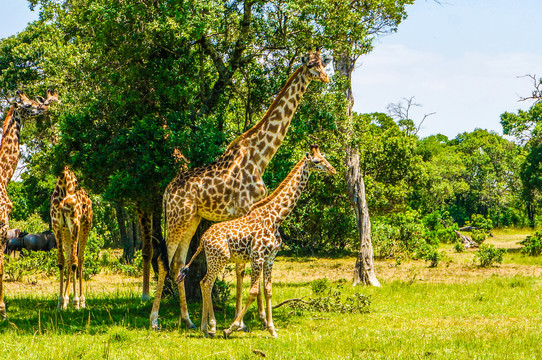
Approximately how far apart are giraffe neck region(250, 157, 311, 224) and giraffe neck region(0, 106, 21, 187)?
5887 millimetres

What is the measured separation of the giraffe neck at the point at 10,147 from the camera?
528 inches

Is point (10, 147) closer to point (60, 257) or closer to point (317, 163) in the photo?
point (60, 257)

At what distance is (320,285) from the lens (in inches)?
573

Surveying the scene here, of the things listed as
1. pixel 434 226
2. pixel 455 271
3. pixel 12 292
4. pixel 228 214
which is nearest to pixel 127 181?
pixel 228 214

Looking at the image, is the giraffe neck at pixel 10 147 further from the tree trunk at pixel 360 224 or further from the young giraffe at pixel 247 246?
the tree trunk at pixel 360 224

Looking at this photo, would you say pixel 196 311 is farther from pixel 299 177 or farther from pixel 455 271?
pixel 455 271

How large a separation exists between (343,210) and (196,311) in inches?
675

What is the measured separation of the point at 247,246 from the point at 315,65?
13.0 feet

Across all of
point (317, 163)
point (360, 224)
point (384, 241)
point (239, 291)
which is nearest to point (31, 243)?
point (360, 224)

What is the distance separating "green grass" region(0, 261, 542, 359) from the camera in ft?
30.8

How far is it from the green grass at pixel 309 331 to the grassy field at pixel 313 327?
19 millimetres

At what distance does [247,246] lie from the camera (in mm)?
10836

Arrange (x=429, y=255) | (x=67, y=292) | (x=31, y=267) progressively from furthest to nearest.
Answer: (x=429, y=255) → (x=31, y=267) → (x=67, y=292)

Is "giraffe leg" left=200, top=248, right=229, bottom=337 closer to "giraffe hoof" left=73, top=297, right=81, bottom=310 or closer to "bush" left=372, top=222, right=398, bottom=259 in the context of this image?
"giraffe hoof" left=73, top=297, right=81, bottom=310
